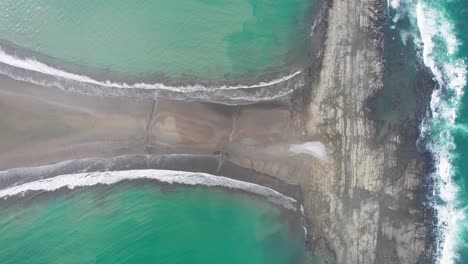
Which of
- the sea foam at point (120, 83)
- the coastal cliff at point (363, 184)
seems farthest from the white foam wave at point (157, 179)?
the sea foam at point (120, 83)

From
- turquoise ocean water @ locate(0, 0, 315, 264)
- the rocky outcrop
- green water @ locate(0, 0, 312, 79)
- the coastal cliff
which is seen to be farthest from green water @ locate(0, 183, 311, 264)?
green water @ locate(0, 0, 312, 79)

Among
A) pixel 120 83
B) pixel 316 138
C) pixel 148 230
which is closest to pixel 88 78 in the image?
pixel 120 83

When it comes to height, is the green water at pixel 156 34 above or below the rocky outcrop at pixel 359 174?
above

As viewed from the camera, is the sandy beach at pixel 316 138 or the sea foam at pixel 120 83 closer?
the sandy beach at pixel 316 138

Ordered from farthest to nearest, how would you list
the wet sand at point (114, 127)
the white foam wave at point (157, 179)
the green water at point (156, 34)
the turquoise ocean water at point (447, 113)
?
the green water at point (156, 34) → the turquoise ocean water at point (447, 113) → the white foam wave at point (157, 179) → the wet sand at point (114, 127)

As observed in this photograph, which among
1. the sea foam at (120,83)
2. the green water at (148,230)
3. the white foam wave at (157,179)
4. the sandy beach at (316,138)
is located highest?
the sea foam at (120,83)


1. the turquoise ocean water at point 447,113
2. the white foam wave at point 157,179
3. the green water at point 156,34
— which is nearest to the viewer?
→ the white foam wave at point 157,179

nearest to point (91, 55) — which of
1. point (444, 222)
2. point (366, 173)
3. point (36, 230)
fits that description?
point (36, 230)

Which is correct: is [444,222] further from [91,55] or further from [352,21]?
[91,55]

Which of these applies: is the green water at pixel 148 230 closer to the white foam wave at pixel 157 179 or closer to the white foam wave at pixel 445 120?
the white foam wave at pixel 157 179
